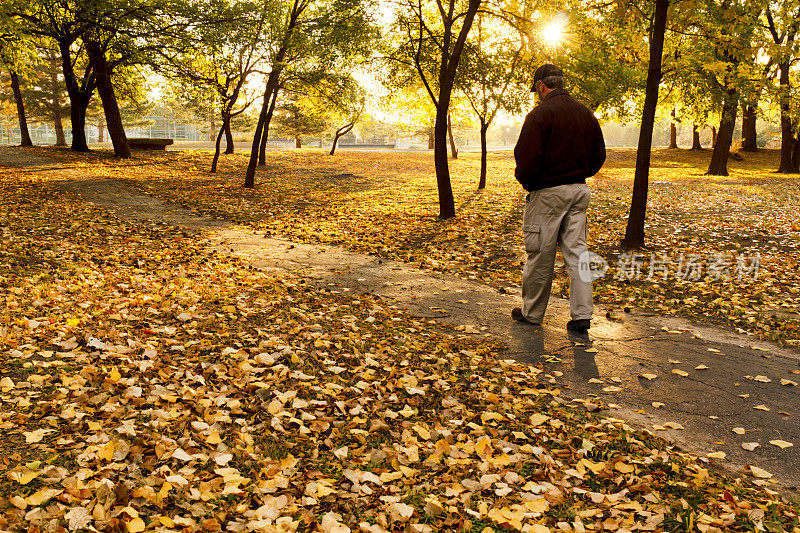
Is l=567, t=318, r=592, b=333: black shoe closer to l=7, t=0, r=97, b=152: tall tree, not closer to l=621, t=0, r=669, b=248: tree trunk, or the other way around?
l=621, t=0, r=669, b=248: tree trunk

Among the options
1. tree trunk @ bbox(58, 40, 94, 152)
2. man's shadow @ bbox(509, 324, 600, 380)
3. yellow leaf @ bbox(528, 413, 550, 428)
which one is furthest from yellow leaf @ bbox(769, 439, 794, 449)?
tree trunk @ bbox(58, 40, 94, 152)

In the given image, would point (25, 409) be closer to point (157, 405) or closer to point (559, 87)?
point (157, 405)

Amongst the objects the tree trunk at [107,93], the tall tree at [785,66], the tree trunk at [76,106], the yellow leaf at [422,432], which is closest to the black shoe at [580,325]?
the yellow leaf at [422,432]

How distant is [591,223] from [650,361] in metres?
8.29

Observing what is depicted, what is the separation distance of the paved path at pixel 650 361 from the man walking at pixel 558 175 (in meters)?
0.66

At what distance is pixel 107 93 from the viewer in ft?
80.4

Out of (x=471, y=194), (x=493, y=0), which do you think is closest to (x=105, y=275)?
(x=493, y=0)

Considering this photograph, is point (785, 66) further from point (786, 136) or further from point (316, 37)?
point (316, 37)

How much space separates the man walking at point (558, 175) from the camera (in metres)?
5.14

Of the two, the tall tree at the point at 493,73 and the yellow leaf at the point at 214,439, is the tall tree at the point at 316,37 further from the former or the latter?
the yellow leaf at the point at 214,439

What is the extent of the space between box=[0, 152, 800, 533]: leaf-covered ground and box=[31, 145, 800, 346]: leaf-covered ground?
3.33 meters

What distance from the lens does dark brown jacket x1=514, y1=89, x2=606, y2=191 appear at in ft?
16.8

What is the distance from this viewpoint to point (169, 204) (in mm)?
14117

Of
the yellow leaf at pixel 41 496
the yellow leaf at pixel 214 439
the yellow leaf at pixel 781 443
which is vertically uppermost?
the yellow leaf at pixel 41 496
